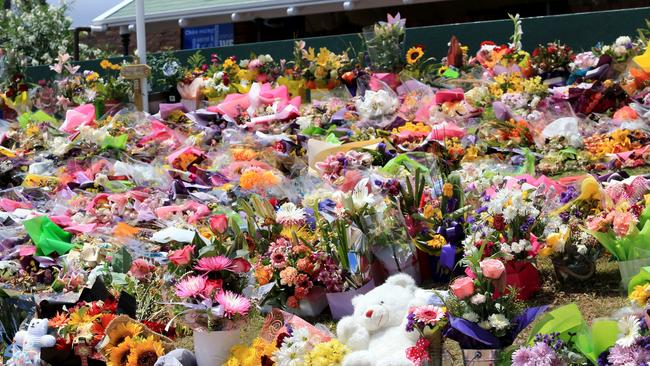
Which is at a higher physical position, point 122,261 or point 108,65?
point 108,65

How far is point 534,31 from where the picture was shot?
11.9 m

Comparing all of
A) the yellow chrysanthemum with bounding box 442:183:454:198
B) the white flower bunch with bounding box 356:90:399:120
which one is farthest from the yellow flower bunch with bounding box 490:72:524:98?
the yellow chrysanthemum with bounding box 442:183:454:198

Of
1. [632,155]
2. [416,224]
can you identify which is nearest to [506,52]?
[632,155]

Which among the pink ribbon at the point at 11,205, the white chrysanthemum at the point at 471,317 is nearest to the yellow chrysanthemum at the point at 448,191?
the white chrysanthemum at the point at 471,317

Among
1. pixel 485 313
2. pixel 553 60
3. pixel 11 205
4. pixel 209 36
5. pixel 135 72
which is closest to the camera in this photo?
pixel 485 313

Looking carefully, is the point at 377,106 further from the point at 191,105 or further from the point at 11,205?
the point at 11,205

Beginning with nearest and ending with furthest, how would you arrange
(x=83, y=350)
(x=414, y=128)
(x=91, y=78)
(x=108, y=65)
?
(x=83, y=350), (x=414, y=128), (x=91, y=78), (x=108, y=65)

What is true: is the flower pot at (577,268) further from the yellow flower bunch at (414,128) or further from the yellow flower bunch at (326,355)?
the yellow flower bunch at (414,128)

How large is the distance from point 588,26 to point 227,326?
7.85m

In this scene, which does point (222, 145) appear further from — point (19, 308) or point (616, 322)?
point (616, 322)

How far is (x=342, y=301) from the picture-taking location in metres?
5.76

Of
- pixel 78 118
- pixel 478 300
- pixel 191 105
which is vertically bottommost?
pixel 78 118

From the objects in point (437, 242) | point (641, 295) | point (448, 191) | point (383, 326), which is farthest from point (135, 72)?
point (641, 295)

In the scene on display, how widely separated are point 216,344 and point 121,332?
561mm
